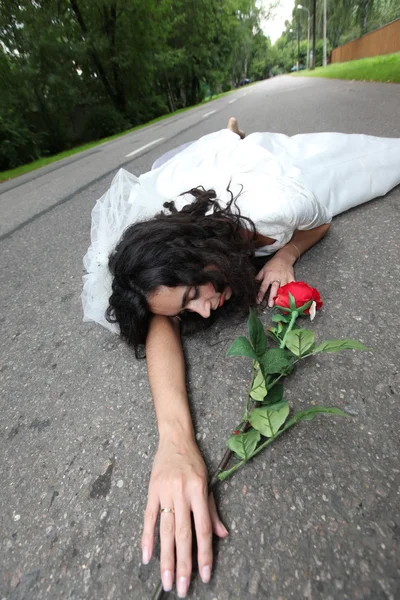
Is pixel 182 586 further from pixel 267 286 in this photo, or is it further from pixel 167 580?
pixel 267 286

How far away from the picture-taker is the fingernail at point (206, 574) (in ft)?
2.19

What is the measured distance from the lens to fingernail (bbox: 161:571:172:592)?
66 cm

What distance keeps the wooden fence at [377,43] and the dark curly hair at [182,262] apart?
1712 cm

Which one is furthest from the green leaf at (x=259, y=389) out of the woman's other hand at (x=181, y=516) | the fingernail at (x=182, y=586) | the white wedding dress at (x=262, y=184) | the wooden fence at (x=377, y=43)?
the wooden fence at (x=377, y=43)

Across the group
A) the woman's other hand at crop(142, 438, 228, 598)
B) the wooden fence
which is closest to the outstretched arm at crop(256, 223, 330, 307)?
the woman's other hand at crop(142, 438, 228, 598)

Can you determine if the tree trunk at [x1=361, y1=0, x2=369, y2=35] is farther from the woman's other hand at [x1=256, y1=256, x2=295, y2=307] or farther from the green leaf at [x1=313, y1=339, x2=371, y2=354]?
the green leaf at [x1=313, y1=339, x2=371, y2=354]

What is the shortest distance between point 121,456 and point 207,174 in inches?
58.3

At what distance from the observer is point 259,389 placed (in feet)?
3.14

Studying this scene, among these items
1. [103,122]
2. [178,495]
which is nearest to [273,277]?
[178,495]

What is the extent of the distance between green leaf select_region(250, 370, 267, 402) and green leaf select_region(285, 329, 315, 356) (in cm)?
13

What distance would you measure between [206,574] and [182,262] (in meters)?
0.90

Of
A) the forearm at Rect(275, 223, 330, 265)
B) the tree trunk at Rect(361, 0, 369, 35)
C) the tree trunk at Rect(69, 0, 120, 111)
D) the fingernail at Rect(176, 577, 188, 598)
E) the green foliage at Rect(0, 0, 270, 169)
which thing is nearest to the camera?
the fingernail at Rect(176, 577, 188, 598)

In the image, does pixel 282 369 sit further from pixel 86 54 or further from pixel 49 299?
pixel 86 54

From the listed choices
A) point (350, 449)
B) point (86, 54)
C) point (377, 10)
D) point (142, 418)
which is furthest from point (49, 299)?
point (377, 10)
